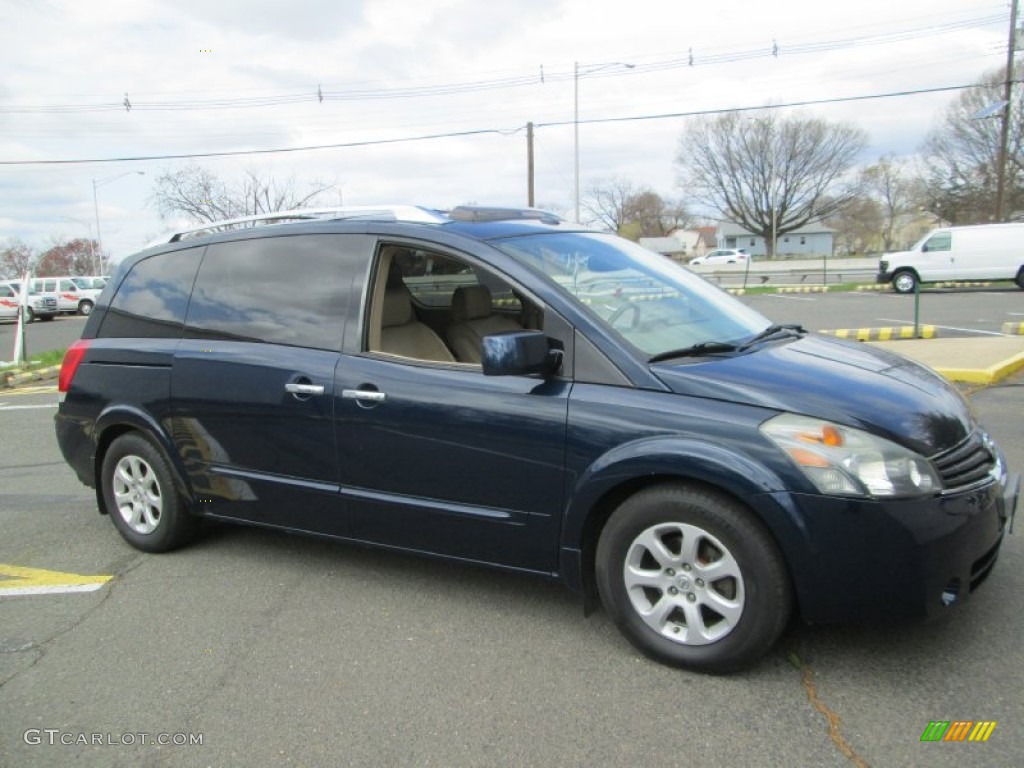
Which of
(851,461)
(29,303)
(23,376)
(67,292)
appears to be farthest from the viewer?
(67,292)

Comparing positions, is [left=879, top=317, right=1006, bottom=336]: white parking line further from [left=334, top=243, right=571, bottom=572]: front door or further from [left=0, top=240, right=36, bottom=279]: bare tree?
[left=0, top=240, right=36, bottom=279]: bare tree

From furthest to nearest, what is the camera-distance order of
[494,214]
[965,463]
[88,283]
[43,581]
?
[88,283] → [43,581] → [494,214] → [965,463]

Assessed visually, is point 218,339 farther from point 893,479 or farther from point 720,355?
point 893,479

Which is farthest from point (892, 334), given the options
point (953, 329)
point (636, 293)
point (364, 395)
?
point (364, 395)

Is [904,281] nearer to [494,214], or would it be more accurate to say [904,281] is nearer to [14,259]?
[494,214]

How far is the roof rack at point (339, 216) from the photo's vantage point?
370 centimetres

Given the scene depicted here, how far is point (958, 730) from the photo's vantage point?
249 cm

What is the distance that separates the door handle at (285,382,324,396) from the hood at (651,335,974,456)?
1520mm

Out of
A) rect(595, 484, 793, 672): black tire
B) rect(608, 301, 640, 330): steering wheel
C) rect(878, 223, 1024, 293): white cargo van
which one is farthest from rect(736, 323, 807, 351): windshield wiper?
rect(878, 223, 1024, 293): white cargo van

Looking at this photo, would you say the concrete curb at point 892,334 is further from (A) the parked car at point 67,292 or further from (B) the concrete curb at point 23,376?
(A) the parked car at point 67,292

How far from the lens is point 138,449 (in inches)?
169

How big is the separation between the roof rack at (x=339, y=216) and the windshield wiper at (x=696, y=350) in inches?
47.9

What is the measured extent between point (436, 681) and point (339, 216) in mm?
2327

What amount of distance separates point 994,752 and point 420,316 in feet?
9.62
